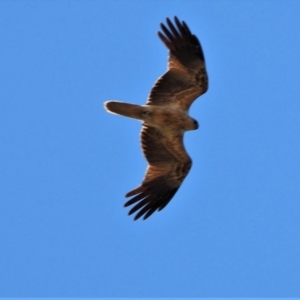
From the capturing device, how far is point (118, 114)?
3170 cm

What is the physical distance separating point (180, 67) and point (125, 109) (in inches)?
54.9

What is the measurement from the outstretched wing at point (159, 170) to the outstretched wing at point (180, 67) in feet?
2.78

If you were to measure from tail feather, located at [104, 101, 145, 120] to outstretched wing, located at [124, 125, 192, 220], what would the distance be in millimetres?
663

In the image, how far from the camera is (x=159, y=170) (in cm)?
3269

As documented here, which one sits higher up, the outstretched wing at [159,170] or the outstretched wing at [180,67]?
the outstretched wing at [180,67]

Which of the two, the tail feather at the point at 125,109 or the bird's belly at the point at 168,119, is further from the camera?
the bird's belly at the point at 168,119

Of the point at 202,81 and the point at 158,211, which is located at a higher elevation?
the point at 202,81

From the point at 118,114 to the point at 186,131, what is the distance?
1.49 m

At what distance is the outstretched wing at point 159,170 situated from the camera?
32.3 meters

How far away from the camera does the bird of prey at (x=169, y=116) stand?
31891 mm

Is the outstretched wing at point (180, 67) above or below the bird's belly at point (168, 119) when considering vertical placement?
above

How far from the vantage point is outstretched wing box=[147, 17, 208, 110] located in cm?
3191

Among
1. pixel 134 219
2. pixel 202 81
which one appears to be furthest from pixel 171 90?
pixel 134 219

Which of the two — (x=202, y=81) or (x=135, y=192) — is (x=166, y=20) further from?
(x=135, y=192)
